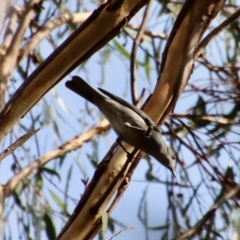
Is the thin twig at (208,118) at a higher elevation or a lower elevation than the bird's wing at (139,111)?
higher

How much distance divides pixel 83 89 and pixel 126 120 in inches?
7.9

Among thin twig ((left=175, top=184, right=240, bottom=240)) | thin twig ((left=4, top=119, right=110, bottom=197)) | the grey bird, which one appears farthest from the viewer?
thin twig ((left=4, top=119, right=110, bottom=197))

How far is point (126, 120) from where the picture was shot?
193 cm

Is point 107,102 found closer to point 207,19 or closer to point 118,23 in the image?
point 207,19

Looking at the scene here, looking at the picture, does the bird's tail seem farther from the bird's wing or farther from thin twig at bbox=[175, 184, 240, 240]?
thin twig at bbox=[175, 184, 240, 240]

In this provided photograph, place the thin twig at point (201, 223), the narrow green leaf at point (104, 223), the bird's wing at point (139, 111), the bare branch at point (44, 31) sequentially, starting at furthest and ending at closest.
A: the bare branch at point (44, 31) < the thin twig at point (201, 223) < the bird's wing at point (139, 111) < the narrow green leaf at point (104, 223)

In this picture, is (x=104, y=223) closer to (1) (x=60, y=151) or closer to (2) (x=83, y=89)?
(2) (x=83, y=89)

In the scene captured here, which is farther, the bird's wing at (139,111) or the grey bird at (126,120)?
the grey bird at (126,120)

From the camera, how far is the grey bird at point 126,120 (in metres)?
1.79

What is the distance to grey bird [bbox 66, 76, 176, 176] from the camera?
1789 mm

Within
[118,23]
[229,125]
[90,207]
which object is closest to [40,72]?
[118,23]

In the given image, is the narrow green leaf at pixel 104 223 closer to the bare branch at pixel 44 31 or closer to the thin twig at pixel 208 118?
the bare branch at pixel 44 31

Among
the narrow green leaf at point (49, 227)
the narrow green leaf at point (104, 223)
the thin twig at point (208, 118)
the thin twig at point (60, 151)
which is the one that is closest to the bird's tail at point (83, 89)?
the thin twig at point (60, 151)

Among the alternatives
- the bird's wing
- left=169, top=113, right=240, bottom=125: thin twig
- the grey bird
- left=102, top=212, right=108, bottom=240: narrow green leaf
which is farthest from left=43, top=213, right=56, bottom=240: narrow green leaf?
left=102, top=212, right=108, bottom=240: narrow green leaf
